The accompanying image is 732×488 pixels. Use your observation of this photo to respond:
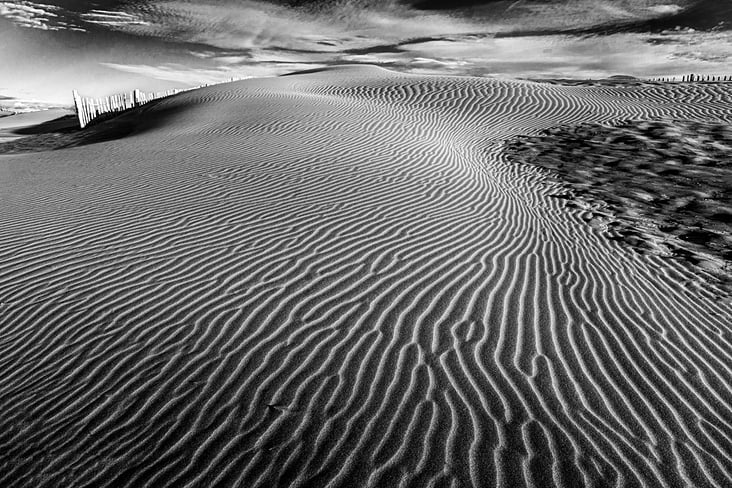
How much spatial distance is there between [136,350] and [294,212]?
3.40 meters

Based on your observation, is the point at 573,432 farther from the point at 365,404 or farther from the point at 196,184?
the point at 196,184

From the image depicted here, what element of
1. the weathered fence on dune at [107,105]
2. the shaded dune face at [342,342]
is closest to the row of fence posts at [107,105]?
the weathered fence on dune at [107,105]

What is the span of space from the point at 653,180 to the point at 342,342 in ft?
28.3

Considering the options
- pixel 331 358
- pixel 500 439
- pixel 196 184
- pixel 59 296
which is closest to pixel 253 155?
pixel 196 184

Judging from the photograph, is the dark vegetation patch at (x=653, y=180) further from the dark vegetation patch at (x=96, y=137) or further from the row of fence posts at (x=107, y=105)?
the row of fence posts at (x=107, y=105)

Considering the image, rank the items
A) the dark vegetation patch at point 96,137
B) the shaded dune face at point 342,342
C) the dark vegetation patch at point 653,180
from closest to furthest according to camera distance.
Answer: the shaded dune face at point 342,342 → the dark vegetation patch at point 653,180 → the dark vegetation patch at point 96,137

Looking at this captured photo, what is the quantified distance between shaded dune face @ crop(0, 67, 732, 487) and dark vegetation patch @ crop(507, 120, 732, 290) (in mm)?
693

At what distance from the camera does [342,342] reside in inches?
150

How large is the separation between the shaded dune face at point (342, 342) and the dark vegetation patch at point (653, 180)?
693mm

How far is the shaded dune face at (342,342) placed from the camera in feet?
8.97

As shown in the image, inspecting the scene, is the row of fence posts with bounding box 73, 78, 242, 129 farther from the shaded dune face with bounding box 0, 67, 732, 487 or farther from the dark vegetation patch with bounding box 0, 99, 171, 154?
the shaded dune face with bounding box 0, 67, 732, 487

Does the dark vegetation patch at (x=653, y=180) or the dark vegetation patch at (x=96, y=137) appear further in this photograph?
the dark vegetation patch at (x=96, y=137)

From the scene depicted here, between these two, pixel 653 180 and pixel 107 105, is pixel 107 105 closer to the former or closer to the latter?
pixel 107 105

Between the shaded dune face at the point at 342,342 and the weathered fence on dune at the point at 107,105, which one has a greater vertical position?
the shaded dune face at the point at 342,342
